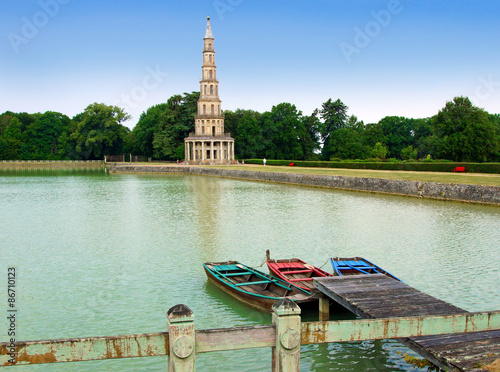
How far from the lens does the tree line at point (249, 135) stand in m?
92.4

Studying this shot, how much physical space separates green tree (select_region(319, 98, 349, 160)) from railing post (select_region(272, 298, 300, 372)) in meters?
95.4

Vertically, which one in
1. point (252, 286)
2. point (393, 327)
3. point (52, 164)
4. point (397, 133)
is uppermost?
point (397, 133)

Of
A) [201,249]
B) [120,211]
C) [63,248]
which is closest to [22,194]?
[120,211]

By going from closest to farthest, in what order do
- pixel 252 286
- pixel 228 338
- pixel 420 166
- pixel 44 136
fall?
pixel 228 338, pixel 252 286, pixel 420 166, pixel 44 136

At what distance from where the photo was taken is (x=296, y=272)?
12.7m

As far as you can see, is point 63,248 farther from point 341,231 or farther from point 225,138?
point 225,138

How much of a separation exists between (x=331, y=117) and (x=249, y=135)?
1940cm

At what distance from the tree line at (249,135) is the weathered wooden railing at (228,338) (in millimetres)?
71232

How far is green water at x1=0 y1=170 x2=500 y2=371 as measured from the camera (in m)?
10.4

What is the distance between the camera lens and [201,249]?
1833 centimetres

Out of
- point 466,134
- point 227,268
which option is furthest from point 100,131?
point 227,268

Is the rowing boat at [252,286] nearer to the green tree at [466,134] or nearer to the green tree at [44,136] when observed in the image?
the green tree at [466,134]

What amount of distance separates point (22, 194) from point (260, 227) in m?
26.4

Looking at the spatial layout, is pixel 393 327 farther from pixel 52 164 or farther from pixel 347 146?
pixel 52 164
